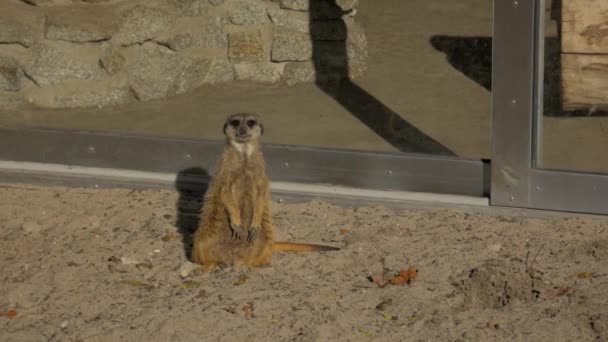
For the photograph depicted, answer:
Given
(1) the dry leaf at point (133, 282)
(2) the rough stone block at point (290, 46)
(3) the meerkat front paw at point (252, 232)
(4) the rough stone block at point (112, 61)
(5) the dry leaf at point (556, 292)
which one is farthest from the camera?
(4) the rough stone block at point (112, 61)

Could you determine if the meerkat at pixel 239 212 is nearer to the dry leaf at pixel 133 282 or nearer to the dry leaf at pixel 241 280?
the dry leaf at pixel 241 280

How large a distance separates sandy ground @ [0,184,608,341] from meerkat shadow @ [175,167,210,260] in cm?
1

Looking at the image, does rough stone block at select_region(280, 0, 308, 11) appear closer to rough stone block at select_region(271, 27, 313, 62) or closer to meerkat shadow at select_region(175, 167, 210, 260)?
rough stone block at select_region(271, 27, 313, 62)

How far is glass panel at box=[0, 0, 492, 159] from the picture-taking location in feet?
15.5

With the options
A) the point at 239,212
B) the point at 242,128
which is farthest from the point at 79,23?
the point at 239,212

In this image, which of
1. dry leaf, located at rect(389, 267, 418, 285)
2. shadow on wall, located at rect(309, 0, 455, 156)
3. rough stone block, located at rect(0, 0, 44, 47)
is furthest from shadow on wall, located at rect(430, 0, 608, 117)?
rough stone block, located at rect(0, 0, 44, 47)

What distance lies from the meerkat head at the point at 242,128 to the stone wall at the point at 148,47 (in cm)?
76

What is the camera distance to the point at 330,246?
14.5 feet

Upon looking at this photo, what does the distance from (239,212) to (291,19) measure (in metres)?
1.22

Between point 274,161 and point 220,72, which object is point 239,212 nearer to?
point 274,161

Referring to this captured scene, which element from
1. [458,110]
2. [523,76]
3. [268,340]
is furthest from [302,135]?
[268,340]

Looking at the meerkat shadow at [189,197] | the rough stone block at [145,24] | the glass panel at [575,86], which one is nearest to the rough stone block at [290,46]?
the rough stone block at [145,24]

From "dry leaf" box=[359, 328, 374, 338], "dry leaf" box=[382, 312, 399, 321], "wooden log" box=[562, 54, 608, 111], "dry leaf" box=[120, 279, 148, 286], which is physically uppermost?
"wooden log" box=[562, 54, 608, 111]

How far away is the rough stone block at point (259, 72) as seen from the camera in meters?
5.15
